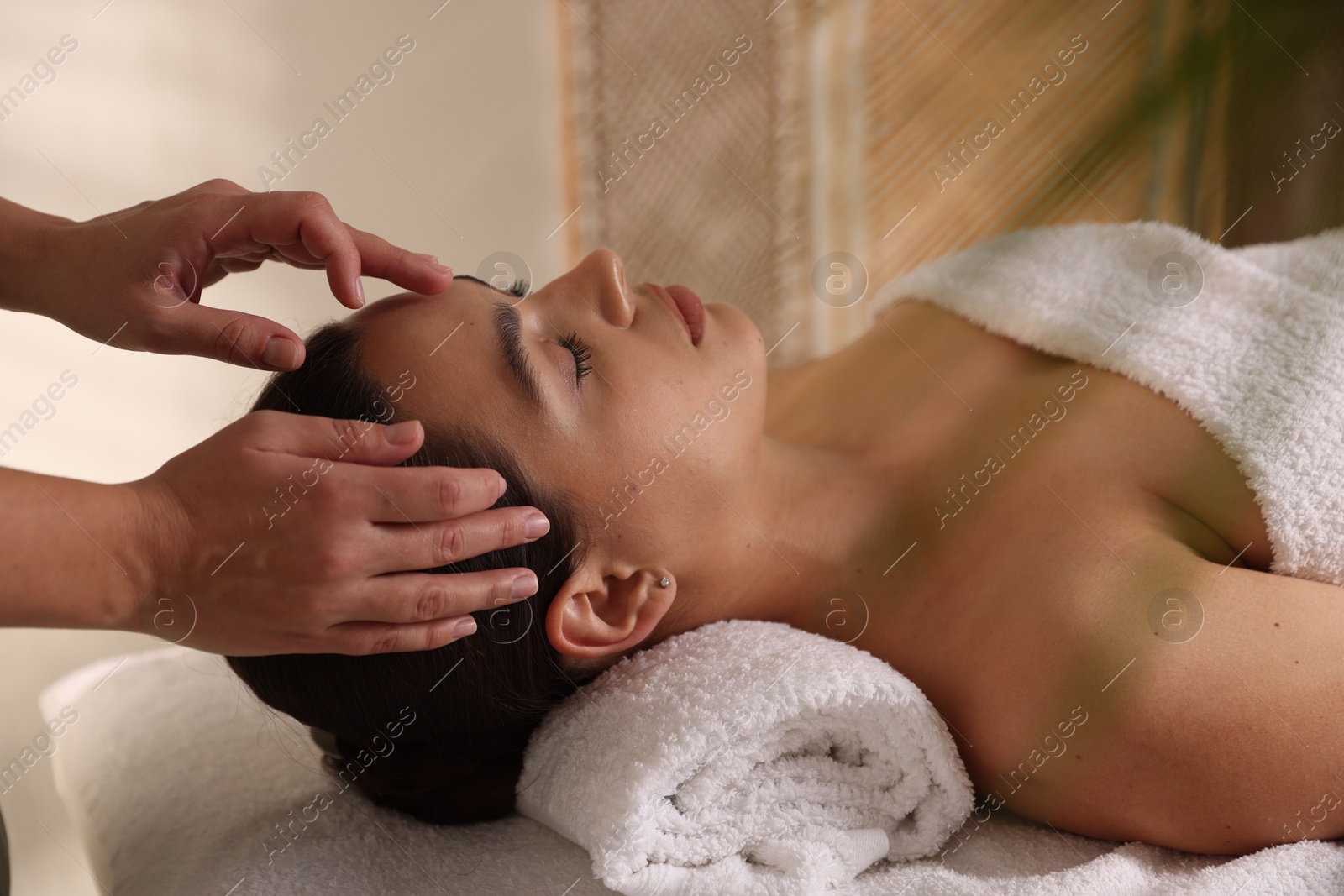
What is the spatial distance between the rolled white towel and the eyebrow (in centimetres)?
25

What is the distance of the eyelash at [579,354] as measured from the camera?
2.62 feet

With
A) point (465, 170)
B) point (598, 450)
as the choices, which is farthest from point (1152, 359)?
point (465, 170)

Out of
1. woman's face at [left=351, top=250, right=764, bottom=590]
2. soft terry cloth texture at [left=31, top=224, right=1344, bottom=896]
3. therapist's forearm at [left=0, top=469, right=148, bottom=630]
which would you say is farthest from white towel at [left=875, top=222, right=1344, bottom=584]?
therapist's forearm at [left=0, top=469, right=148, bottom=630]

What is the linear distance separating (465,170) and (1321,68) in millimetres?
1239

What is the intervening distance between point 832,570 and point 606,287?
13.8 inches

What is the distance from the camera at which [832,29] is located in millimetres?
1608

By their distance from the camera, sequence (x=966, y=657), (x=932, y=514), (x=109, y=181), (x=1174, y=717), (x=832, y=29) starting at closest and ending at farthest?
(x=1174, y=717)
(x=966, y=657)
(x=932, y=514)
(x=109, y=181)
(x=832, y=29)

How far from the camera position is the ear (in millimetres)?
784

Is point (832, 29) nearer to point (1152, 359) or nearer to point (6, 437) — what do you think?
point (1152, 359)

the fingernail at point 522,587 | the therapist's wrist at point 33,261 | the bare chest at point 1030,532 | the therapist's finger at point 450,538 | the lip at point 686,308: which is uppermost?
the therapist's wrist at point 33,261

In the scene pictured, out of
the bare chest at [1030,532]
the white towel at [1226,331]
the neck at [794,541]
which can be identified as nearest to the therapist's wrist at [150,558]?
the neck at [794,541]

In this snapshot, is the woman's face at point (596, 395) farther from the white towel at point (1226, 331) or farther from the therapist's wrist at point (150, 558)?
the white towel at point (1226, 331)

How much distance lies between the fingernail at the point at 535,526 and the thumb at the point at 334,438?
10 cm

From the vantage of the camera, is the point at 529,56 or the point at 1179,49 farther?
the point at 529,56
